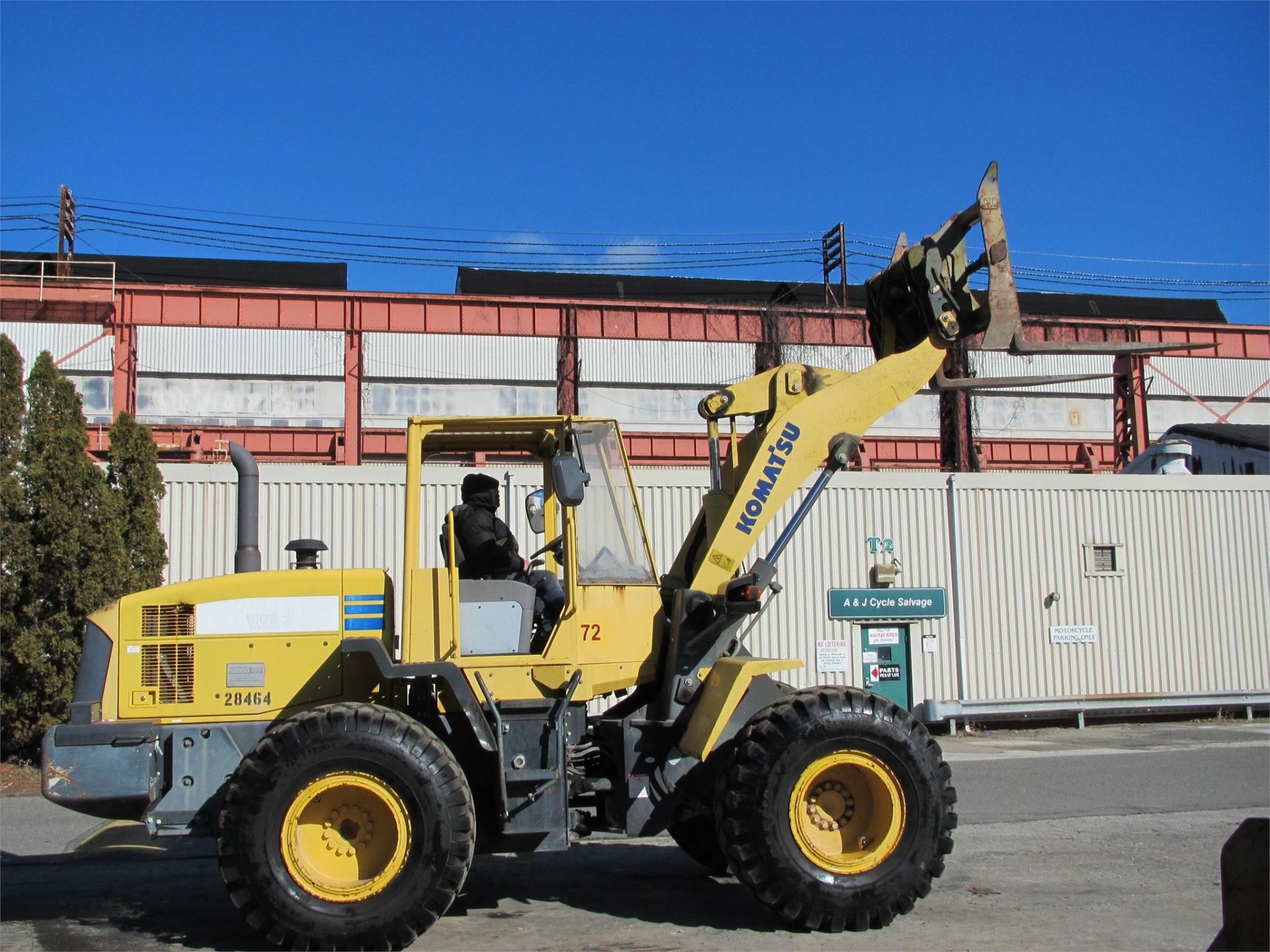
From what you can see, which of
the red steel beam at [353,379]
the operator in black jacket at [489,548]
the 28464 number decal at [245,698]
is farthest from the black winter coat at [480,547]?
the red steel beam at [353,379]

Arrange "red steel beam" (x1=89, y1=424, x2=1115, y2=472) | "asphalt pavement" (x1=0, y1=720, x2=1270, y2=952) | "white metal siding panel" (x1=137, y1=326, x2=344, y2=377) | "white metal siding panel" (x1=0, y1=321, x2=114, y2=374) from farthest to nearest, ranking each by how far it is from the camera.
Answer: "white metal siding panel" (x1=137, y1=326, x2=344, y2=377) → "white metal siding panel" (x1=0, y1=321, x2=114, y2=374) → "red steel beam" (x1=89, y1=424, x2=1115, y2=472) → "asphalt pavement" (x1=0, y1=720, x2=1270, y2=952)

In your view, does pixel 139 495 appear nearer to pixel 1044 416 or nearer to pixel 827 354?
pixel 827 354

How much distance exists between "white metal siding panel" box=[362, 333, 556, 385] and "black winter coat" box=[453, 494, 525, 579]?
27.7m

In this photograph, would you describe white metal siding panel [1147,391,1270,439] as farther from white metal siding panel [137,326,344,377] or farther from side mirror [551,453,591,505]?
side mirror [551,453,591,505]

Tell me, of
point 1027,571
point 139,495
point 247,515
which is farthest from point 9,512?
point 1027,571

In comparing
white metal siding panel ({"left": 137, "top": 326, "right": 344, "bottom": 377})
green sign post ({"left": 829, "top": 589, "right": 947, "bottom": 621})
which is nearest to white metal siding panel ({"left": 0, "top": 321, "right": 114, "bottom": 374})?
white metal siding panel ({"left": 137, "top": 326, "right": 344, "bottom": 377})

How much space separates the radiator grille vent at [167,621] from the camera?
631 centimetres

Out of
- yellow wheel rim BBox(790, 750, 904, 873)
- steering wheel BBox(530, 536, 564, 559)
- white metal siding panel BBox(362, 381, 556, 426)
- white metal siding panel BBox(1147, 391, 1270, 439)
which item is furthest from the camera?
white metal siding panel BBox(1147, 391, 1270, 439)

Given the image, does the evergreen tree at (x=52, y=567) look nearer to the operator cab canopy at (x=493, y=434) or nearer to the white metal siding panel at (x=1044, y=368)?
the operator cab canopy at (x=493, y=434)

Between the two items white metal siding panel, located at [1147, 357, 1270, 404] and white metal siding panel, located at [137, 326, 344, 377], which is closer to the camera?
white metal siding panel, located at [137, 326, 344, 377]

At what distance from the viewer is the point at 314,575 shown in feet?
20.9

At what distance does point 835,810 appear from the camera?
623 centimetres

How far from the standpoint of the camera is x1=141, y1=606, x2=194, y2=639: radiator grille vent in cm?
631

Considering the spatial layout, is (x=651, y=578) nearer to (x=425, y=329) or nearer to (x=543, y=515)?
(x=543, y=515)
